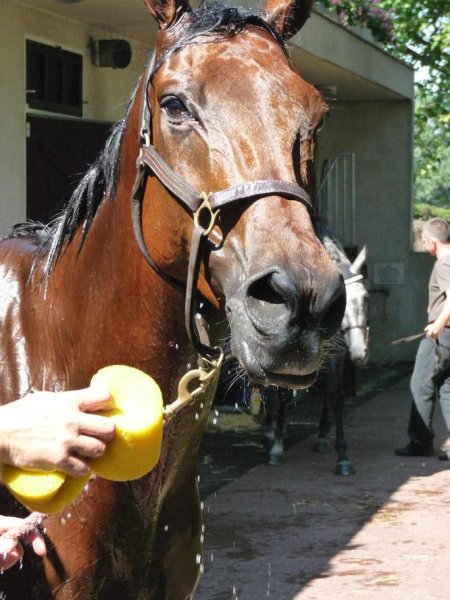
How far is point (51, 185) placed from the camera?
33.0 feet

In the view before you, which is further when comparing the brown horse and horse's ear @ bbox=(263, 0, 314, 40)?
horse's ear @ bbox=(263, 0, 314, 40)

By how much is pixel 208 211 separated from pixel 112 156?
22.6 inches

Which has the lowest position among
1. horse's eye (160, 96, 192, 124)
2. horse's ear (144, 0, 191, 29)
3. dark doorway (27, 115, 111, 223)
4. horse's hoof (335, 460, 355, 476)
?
horse's hoof (335, 460, 355, 476)

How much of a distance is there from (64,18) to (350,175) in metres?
8.05

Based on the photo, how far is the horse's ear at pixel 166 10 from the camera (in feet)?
10.8

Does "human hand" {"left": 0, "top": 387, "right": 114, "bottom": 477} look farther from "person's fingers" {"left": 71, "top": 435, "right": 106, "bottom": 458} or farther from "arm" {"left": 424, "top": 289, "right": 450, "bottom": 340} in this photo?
"arm" {"left": 424, "top": 289, "right": 450, "bottom": 340}

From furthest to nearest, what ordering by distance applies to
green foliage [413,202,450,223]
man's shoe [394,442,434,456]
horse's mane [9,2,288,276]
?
green foliage [413,202,450,223], man's shoe [394,442,434,456], horse's mane [9,2,288,276]

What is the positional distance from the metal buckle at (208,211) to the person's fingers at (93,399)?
95 cm

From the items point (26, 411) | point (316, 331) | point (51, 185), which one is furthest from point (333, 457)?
point (26, 411)

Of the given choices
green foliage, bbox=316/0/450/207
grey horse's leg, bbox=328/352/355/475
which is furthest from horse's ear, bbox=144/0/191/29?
green foliage, bbox=316/0/450/207

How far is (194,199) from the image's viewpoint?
296 centimetres

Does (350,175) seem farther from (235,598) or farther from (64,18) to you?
(235,598)

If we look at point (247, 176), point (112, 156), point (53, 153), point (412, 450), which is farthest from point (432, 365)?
point (247, 176)

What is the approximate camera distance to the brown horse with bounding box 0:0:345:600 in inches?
108
